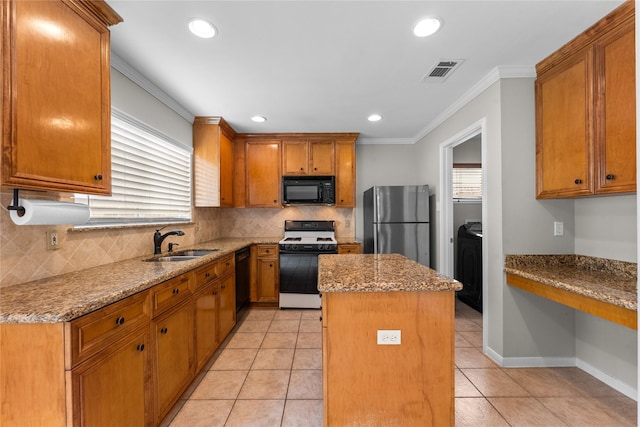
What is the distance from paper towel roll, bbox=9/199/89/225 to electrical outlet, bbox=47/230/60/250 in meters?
0.27

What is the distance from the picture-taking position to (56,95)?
126 cm

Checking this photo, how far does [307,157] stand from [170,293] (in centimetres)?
268

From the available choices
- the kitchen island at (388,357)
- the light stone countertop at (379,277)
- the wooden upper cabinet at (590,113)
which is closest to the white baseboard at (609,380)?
the wooden upper cabinet at (590,113)

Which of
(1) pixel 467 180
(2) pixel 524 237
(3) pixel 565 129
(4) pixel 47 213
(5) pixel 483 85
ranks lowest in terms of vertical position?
(2) pixel 524 237

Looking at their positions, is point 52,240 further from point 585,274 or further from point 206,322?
point 585,274

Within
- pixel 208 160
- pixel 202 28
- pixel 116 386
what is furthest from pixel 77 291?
pixel 208 160

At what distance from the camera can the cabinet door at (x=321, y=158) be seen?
12.8 feet

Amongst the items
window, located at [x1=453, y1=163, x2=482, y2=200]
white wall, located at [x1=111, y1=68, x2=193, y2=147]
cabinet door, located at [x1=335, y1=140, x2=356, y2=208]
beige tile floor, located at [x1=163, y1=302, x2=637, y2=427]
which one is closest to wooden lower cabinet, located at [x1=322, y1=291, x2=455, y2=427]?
beige tile floor, located at [x1=163, y1=302, x2=637, y2=427]

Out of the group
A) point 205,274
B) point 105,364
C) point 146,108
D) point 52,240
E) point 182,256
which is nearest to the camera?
point 105,364

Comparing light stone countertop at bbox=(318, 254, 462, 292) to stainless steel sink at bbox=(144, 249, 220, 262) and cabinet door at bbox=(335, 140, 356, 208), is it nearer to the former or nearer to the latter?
stainless steel sink at bbox=(144, 249, 220, 262)

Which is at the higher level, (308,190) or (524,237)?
(308,190)

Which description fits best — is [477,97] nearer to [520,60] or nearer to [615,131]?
[520,60]

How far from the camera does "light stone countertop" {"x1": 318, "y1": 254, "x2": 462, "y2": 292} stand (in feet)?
4.34

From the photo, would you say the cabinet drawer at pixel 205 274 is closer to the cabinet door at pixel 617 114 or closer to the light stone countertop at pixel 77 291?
the light stone countertop at pixel 77 291
